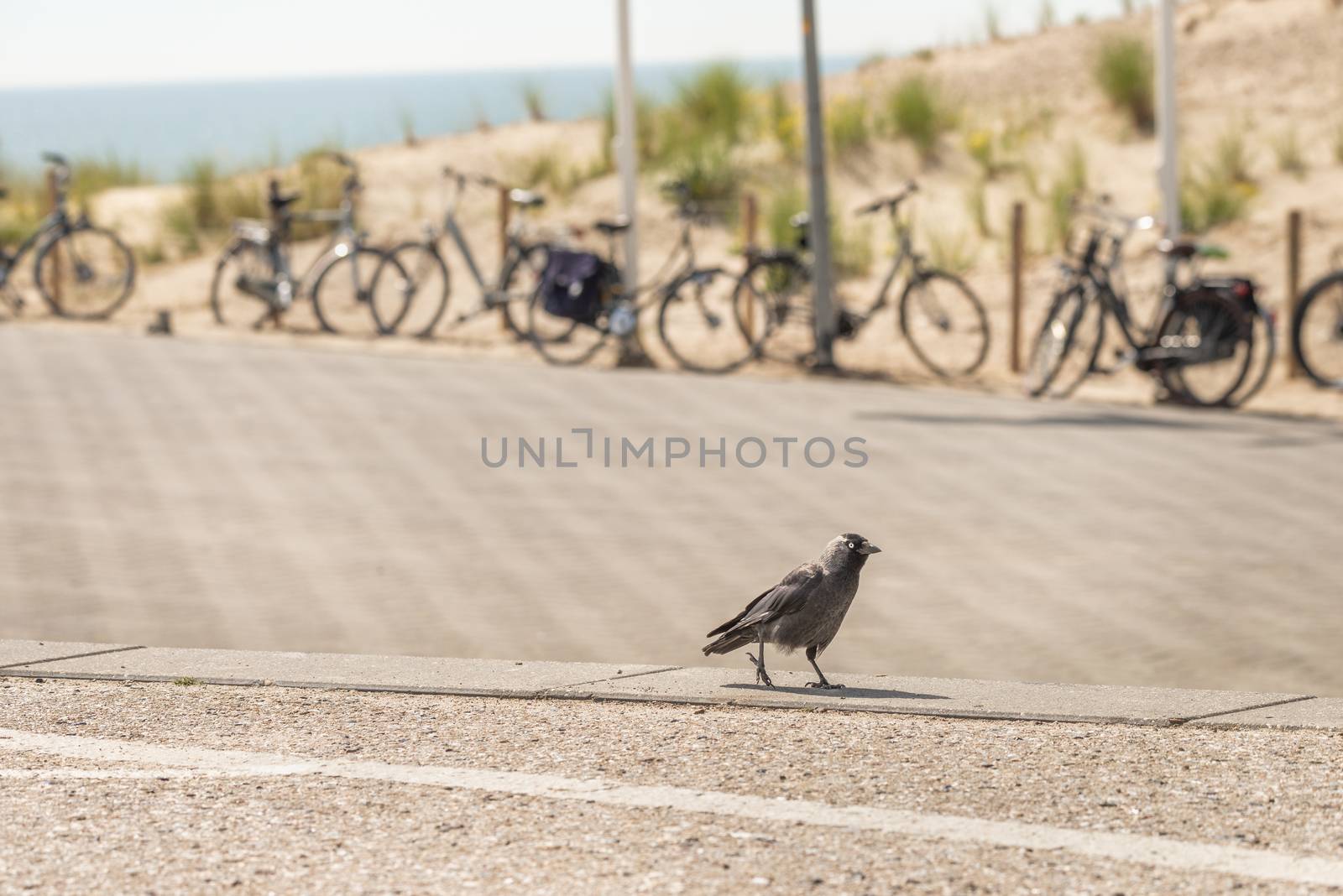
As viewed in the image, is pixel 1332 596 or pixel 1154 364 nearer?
pixel 1332 596

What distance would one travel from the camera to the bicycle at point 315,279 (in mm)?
15133

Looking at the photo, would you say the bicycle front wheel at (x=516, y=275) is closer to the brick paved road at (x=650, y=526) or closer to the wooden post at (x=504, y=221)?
the wooden post at (x=504, y=221)

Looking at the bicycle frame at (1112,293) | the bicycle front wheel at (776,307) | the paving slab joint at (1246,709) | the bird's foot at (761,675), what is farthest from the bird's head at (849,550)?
the bicycle front wheel at (776,307)

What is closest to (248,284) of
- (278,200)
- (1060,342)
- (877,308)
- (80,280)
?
(278,200)

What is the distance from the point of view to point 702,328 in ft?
51.7

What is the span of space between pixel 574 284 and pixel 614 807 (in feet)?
32.1

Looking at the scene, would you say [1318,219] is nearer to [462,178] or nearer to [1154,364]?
[1154,364]

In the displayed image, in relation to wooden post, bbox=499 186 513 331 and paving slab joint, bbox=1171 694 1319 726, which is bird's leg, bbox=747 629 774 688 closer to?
paving slab joint, bbox=1171 694 1319 726

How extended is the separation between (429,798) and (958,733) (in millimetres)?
1330

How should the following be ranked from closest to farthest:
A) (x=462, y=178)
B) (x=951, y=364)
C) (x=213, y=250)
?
(x=951, y=364), (x=462, y=178), (x=213, y=250)

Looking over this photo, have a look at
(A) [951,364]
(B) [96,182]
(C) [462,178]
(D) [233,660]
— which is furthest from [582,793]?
(B) [96,182]

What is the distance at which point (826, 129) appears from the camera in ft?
79.3

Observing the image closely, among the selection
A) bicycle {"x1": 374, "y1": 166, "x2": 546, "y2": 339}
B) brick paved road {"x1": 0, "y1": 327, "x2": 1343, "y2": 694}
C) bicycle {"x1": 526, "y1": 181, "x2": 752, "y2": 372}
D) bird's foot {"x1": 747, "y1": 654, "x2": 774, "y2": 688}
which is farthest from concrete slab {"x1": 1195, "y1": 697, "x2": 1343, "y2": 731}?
bicycle {"x1": 374, "y1": 166, "x2": 546, "y2": 339}

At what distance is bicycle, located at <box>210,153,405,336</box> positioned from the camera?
49.6ft
